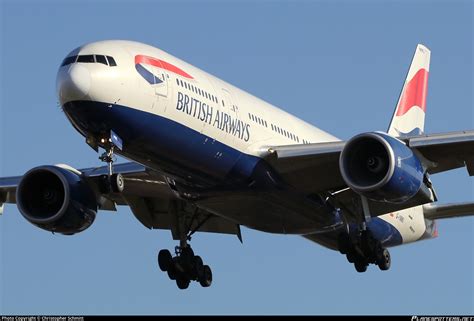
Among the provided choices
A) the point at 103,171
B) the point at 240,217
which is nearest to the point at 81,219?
the point at 103,171

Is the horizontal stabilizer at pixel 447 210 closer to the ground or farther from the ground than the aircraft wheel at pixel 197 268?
farther from the ground

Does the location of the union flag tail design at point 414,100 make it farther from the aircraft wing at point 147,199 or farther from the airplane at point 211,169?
the aircraft wing at point 147,199

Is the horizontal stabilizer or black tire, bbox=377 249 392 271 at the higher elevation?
the horizontal stabilizer

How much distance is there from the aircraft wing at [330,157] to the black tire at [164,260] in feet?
19.1

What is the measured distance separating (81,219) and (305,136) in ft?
25.0

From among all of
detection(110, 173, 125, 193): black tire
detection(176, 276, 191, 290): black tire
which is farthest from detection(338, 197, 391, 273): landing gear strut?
detection(110, 173, 125, 193): black tire

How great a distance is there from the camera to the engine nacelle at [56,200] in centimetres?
4066

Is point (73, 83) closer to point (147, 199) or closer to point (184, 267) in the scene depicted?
point (147, 199)

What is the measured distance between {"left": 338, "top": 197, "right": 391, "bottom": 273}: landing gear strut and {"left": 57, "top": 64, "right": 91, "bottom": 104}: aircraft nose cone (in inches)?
447

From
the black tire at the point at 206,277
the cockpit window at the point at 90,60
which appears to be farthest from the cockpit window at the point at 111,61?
the black tire at the point at 206,277

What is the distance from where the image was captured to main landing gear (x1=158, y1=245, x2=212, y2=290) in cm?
4259

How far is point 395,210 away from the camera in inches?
1654

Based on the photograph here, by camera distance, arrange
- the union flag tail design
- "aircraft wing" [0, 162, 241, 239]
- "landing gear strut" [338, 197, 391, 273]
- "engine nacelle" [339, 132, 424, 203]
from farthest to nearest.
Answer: the union flag tail design, "landing gear strut" [338, 197, 391, 273], "aircraft wing" [0, 162, 241, 239], "engine nacelle" [339, 132, 424, 203]

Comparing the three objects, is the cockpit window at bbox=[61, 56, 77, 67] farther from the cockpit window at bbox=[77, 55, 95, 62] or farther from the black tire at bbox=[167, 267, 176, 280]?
the black tire at bbox=[167, 267, 176, 280]
